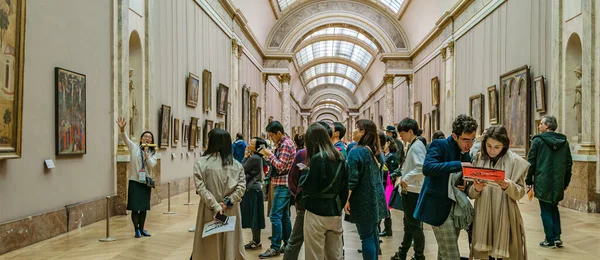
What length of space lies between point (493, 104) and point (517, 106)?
1.80 meters

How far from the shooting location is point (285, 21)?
30766 mm

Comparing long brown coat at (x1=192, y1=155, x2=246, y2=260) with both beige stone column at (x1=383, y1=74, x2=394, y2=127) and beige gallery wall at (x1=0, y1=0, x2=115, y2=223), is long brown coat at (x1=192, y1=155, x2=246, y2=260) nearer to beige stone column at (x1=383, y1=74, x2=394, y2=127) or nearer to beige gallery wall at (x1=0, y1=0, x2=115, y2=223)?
beige gallery wall at (x1=0, y1=0, x2=115, y2=223)

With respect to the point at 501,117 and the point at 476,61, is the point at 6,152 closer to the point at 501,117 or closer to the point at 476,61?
the point at 501,117

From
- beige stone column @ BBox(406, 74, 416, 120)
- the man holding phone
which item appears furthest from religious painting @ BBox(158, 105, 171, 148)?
beige stone column @ BBox(406, 74, 416, 120)

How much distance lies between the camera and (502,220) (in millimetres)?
4078

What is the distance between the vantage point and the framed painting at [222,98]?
61.9 ft

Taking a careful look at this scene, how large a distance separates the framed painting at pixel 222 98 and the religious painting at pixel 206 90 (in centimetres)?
124

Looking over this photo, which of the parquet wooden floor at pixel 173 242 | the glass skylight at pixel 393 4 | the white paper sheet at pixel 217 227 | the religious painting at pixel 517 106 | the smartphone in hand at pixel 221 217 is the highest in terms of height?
the glass skylight at pixel 393 4

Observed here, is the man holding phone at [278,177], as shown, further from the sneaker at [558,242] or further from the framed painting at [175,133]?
the framed painting at [175,133]

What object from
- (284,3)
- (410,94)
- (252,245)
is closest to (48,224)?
(252,245)

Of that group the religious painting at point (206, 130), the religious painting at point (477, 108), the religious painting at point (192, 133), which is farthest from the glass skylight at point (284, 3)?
the religious painting at point (192, 133)

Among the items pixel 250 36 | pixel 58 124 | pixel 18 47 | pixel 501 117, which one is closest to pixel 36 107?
pixel 58 124

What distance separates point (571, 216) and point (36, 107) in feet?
32.7

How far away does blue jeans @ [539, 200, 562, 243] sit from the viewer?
7.14 meters
